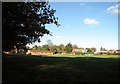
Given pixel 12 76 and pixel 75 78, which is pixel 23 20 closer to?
pixel 12 76

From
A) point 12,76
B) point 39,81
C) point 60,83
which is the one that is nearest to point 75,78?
point 60,83

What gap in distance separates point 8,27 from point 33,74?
3.29 m

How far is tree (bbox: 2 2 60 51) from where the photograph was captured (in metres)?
10.6

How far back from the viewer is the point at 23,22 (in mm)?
11398

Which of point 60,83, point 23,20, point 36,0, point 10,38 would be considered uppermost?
point 36,0

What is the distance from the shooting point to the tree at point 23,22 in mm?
10641

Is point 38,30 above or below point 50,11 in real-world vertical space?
below

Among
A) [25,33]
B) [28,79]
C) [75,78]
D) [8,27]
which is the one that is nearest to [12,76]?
[28,79]

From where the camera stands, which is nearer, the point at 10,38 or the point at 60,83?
the point at 60,83

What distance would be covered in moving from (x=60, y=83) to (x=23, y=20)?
517 centimetres

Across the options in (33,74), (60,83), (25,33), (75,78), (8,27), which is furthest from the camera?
(25,33)

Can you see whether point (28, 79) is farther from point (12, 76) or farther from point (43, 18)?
point (43, 18)

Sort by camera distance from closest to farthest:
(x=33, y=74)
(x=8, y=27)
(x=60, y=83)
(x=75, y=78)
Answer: (x=60, y=83) < (x=75, y=78) < (x=33, y=74) < (x=8, y=27)

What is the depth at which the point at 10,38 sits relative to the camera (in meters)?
11.2
